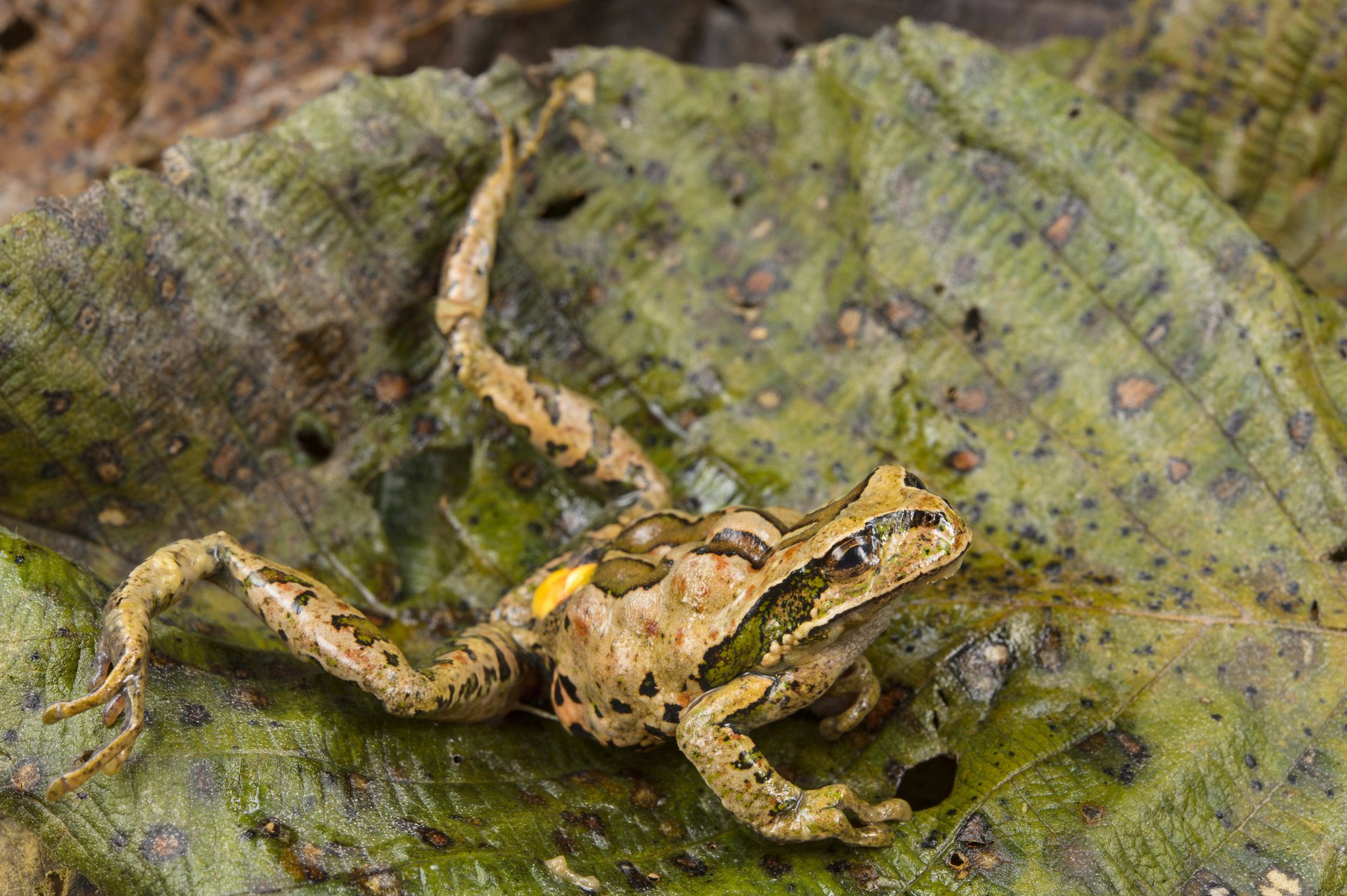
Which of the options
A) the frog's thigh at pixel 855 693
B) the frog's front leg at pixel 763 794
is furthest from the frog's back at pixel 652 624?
the frog's thigh at pixel 855 693

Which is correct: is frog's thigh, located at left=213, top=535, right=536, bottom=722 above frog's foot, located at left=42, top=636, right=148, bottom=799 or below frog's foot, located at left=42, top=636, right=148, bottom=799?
below

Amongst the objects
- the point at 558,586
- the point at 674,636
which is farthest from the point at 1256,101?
the point at 558,586

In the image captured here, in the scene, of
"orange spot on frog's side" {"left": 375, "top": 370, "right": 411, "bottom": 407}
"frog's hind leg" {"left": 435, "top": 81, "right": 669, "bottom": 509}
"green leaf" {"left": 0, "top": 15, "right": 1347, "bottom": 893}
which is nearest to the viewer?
"green leaf" {"left": 0, "top": 15, "right": 1347, "bottom": 893}

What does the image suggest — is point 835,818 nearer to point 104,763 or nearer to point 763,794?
point 763,794

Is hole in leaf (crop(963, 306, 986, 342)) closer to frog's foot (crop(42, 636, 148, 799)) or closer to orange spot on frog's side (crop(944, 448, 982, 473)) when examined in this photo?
orange spot on frog's side (crop(944, 448, 982, 473))

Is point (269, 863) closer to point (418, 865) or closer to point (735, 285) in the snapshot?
point (418, 865)

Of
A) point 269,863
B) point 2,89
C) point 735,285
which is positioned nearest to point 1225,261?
point 735,285

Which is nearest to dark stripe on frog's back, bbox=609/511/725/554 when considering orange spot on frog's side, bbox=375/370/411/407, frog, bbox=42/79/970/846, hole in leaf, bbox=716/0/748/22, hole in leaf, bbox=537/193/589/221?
frog, bbox=42/79/970/846
